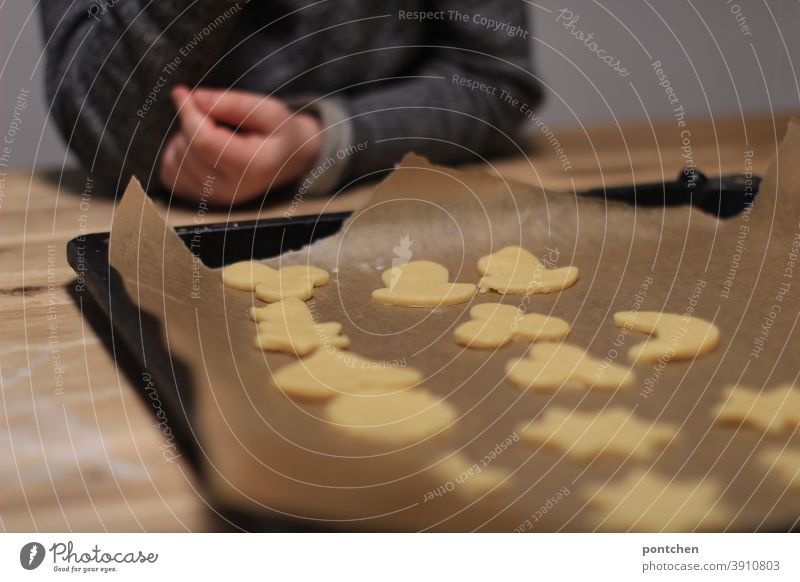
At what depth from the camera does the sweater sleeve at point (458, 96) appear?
0.74 m

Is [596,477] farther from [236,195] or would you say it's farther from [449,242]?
[236,195]

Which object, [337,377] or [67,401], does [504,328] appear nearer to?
[337,377]

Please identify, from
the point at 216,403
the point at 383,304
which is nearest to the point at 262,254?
the point at 383,304

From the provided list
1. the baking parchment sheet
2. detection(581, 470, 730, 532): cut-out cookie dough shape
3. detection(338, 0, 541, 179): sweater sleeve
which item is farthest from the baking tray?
detection(338, 0, 541, 179): sweater sleeve

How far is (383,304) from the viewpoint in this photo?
1.52 feet

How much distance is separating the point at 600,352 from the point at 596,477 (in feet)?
0.34

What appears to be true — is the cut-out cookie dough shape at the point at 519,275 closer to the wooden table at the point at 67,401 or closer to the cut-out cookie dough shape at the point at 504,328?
the cut-out cookie dough shape at the point at 504,328

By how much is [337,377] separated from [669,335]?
17cm

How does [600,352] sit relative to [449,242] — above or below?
below

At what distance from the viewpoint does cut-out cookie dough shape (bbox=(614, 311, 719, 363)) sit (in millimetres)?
399

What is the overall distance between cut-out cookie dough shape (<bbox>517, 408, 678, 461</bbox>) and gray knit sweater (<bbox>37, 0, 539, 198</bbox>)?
390 millimetres

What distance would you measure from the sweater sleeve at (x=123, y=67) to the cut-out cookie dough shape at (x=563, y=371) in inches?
15.9

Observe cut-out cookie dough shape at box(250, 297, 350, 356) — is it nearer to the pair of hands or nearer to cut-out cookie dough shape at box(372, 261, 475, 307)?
cut-out cookie dough shape at box(372, 261, 475, 307)

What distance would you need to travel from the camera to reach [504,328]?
0.43 metres
